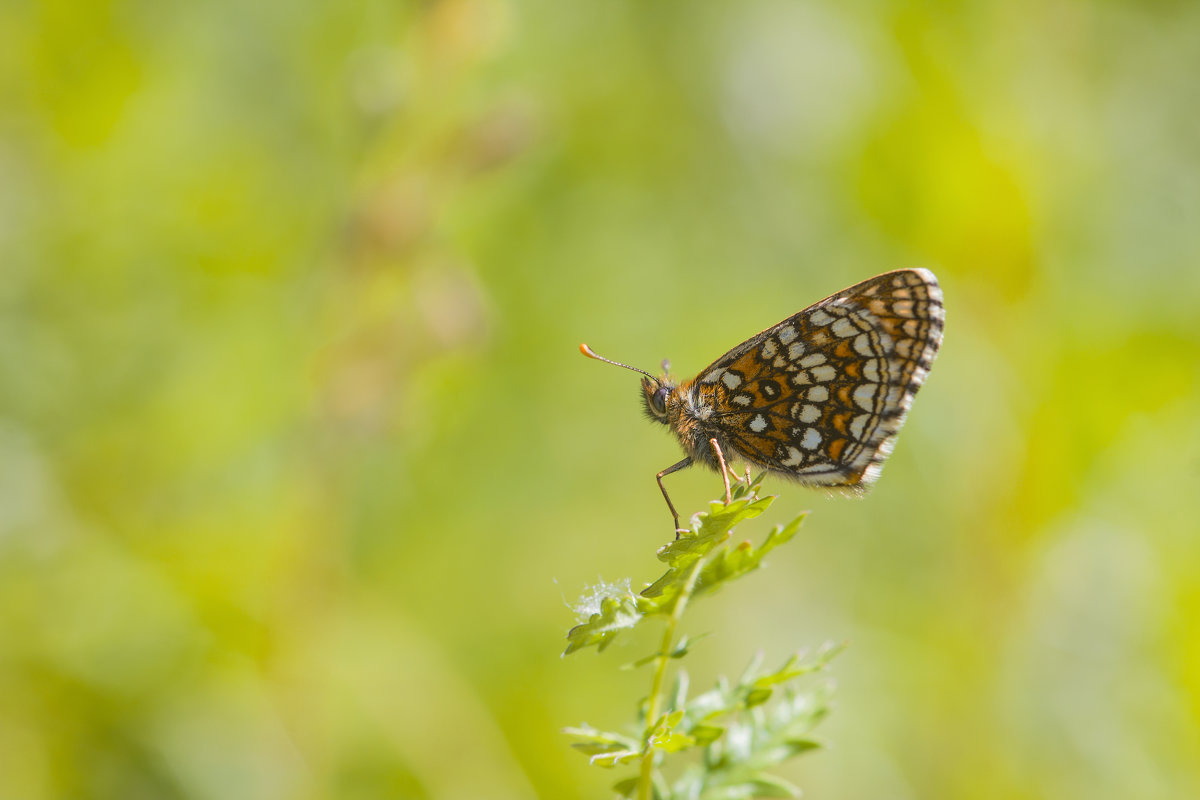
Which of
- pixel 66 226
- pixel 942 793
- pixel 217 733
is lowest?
pixel 942 793

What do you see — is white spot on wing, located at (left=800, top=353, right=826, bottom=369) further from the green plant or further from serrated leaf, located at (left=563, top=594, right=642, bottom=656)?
serrated leaf, located at (left=563, top=594, right=642, bottom=656)

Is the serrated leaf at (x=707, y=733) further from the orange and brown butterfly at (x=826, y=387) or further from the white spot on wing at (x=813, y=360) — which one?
the white spot on wing at (x=813, y=360)

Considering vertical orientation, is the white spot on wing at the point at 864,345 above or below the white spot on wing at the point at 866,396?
above

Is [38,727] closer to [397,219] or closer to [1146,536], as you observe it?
[397,219]

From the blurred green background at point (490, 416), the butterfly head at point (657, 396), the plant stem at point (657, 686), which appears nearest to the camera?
the plant stem at point (657, 686)

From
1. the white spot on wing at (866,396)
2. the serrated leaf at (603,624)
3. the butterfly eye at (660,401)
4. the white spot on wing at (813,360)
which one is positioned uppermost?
the butterfly eye at (660,401)

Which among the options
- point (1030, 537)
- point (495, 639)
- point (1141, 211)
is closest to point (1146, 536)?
point (1030, 537)

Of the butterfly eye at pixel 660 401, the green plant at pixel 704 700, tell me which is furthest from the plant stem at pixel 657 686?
the butterfly eye at pixel 660 401
